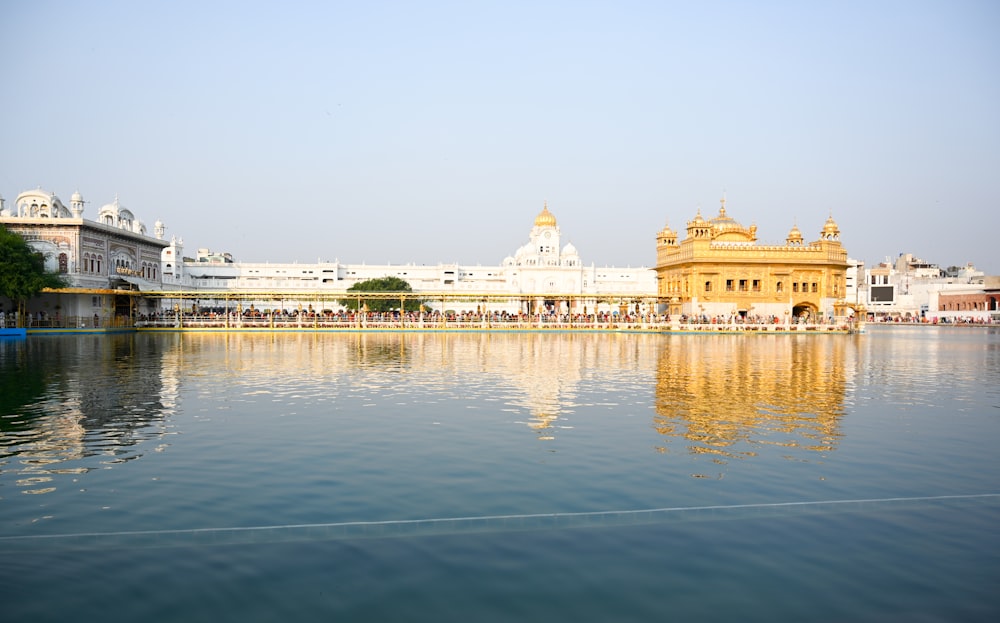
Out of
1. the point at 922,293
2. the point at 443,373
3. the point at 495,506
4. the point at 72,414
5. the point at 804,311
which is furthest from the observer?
the point at 922,293

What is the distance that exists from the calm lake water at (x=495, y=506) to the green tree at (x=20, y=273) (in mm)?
29654

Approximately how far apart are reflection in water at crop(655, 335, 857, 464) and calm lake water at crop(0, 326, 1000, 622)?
0.35ft

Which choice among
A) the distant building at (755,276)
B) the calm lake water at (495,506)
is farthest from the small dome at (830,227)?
the calm lake water at (495,506)

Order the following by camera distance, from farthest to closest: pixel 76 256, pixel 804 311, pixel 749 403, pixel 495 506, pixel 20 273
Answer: pixel 804 311 → pixel 76 256 → pixel 20 273 → pixel 749 403 → pixel 495 506

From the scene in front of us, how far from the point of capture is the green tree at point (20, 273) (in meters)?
40.8

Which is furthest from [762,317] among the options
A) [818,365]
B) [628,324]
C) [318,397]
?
[318,397]

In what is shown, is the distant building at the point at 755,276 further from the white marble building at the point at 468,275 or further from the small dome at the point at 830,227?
the white marble building at the point at 468,275

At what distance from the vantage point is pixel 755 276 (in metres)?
57.4

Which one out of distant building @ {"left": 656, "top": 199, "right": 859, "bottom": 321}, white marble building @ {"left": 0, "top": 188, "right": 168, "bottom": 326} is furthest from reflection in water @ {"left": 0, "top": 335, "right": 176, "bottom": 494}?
distant building @ {"left": 656, "top": 199, "right": 859, "bottom": 321}

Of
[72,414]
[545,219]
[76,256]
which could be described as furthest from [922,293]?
[72,414]

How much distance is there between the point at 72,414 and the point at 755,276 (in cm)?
5184

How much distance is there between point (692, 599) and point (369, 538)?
2.87m

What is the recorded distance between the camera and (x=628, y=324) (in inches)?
2175

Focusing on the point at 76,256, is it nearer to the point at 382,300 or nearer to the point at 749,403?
the point at 382,300
